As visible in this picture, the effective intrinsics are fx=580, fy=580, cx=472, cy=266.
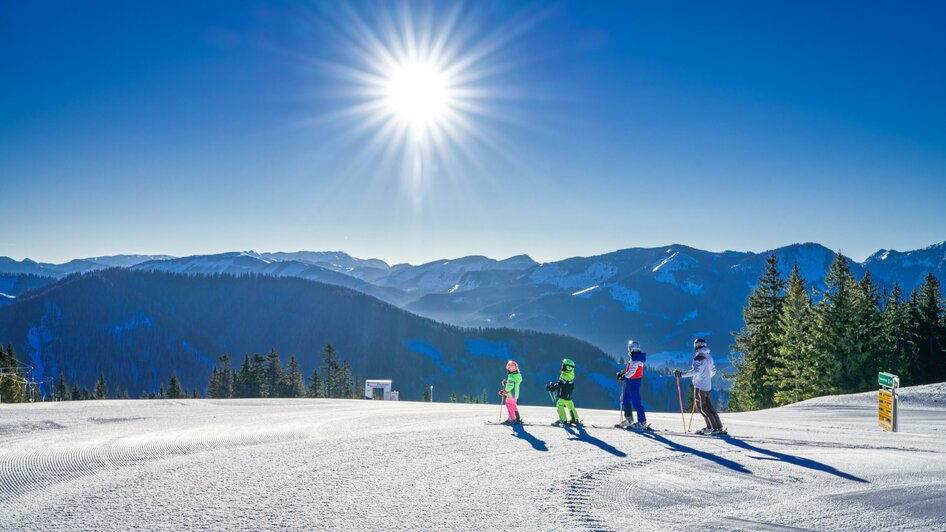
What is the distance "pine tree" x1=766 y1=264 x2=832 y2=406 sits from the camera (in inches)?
1432

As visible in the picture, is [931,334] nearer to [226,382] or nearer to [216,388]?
[226,382]

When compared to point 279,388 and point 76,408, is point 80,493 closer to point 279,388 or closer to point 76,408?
point 76,408

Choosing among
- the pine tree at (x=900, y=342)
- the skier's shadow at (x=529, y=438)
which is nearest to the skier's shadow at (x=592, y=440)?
the skier's shadow at (x=529, y=438)

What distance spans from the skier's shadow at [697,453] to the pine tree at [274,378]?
55.3 metres

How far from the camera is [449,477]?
28.5ft

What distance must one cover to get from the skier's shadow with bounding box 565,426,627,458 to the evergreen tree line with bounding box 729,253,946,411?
28.5m

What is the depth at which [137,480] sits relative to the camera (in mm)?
8203

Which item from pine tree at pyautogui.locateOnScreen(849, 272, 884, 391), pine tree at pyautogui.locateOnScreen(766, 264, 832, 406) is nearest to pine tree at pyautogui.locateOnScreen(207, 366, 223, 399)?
pine tree at pyautogui.locateOnScreen(766, 264, 832, 406)

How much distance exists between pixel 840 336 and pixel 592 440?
31569 mm

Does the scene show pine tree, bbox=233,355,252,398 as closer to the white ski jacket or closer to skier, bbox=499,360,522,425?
skier, bbox=499,360,522,425

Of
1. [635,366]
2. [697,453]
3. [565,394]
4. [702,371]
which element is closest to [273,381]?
[565,394]

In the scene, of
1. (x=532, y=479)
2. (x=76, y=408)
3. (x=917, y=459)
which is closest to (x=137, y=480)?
(x=532, y=479)

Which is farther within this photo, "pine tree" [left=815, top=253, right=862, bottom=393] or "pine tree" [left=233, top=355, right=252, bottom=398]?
"pine tree" [left=233, top=355, right=252, bottom=398]

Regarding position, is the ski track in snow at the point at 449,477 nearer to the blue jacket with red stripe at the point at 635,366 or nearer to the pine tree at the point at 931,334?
the blue jacket with red stripe at the point at 635,366
